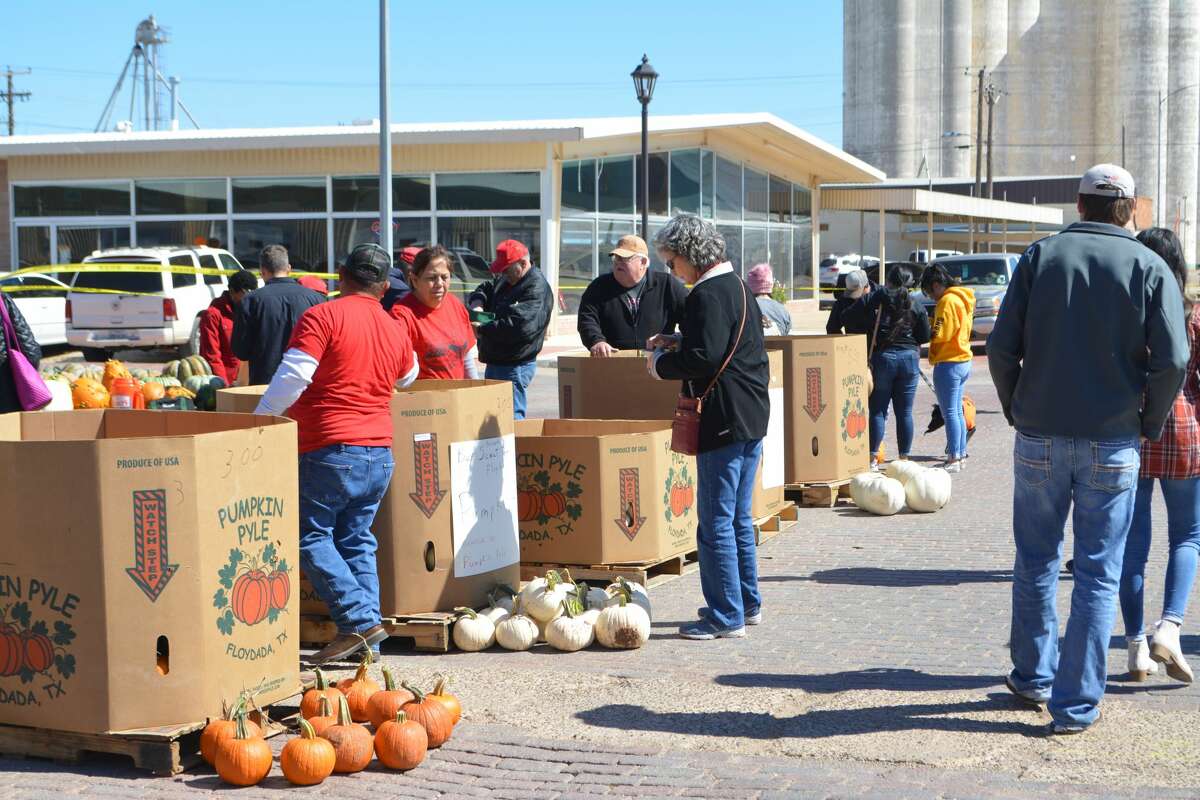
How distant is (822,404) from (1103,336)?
5.60m

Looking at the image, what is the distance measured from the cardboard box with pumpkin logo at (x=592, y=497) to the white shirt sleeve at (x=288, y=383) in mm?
2019

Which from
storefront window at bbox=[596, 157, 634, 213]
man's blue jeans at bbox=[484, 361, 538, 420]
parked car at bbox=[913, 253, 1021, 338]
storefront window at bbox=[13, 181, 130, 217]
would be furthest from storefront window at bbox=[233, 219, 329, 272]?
man's blue jeans at bbox=[484, 361, 538, 420]

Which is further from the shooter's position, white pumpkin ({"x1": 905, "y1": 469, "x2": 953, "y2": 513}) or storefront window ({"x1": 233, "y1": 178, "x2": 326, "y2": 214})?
storefront window ({"x1": 233, "y1": 178, "x2": 326, "y2": 214})

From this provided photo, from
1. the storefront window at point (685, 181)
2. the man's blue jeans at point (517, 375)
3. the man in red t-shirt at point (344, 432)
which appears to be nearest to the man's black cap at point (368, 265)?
the man in red t-shirt at point (344, 432)

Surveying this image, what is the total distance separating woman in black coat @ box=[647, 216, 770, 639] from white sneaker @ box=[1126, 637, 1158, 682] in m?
1.83

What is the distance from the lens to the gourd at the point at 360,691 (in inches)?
218

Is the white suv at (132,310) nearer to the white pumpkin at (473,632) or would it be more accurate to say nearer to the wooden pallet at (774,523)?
the wooden pallet at (774,523)

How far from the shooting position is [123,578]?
5.05 m

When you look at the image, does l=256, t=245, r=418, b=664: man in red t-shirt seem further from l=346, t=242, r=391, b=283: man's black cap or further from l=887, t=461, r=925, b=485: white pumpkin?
l=887, t=461, r=925, b=485: white pumpkin

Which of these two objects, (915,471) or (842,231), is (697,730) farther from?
(842,231)

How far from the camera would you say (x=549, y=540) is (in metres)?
7.99

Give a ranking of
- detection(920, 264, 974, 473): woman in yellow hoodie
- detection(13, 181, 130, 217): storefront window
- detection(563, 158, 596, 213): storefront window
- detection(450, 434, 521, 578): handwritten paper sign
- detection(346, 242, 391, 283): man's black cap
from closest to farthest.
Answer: detection(346, 242, 391, 283): man's black cap, detection(450, 434, 521, 578): handwritten paper sign, detection(920, 264, 974, 473): woman in yellow hoodie, detection(563, 158, 596, 213): storefront window, detection(13, 181, 130, 217): storefront window


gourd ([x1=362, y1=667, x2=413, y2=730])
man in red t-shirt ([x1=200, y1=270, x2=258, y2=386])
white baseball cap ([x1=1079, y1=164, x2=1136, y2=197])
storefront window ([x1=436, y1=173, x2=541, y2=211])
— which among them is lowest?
gourd ([x1=362, y1=667, x2=413, y2=730])

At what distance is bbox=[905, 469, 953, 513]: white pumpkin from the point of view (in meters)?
11.1
